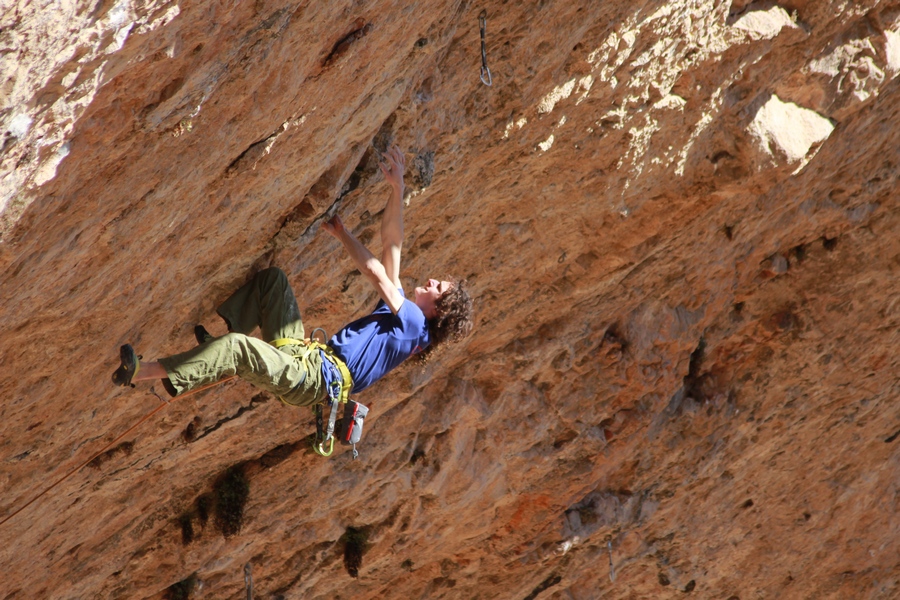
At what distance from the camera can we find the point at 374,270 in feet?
16.0

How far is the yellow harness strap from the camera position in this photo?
5.07m

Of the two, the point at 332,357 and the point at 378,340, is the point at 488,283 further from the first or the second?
the point at 332,357

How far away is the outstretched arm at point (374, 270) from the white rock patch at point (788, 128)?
→ 105 inches

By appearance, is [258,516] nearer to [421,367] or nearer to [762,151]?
[421,367]

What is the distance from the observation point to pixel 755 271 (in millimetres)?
7664

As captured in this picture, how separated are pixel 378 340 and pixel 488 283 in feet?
6.00

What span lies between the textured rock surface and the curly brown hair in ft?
2.62

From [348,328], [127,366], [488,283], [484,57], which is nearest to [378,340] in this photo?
[348,328]

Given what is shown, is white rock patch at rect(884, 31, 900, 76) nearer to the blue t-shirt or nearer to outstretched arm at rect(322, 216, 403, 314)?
the blue t-shirt

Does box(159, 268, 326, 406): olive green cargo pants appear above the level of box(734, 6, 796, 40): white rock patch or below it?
above

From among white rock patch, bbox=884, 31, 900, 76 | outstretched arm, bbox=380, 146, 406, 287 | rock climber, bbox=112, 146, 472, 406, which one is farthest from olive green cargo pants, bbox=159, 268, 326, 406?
white rock patch, bbox=884, 31, 900, 76

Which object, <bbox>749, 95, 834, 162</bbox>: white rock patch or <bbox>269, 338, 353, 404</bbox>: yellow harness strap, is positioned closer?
<bbox>269, 338, 353, 404</bbox>: yellow harness strap

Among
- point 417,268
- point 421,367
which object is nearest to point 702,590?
point 421,367

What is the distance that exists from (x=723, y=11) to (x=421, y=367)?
10.5ft
